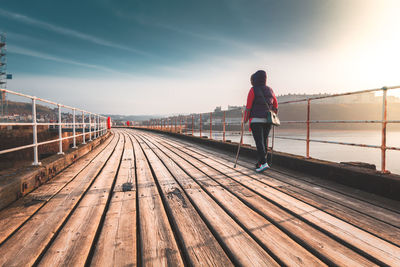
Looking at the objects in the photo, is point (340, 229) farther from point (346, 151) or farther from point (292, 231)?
point (346, 151)

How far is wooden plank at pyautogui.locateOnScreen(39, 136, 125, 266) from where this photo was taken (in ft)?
3.59

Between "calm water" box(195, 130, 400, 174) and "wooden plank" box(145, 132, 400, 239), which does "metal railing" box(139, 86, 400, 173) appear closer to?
"wooden plank" box(145, 132, 400, 239)

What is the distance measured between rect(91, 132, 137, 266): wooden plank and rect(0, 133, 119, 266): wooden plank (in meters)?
0.32

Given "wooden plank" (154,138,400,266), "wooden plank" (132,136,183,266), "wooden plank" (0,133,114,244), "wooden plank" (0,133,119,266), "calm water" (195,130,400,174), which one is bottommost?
"calm water" (195,130,400,174)

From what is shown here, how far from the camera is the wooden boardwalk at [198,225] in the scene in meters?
1.12

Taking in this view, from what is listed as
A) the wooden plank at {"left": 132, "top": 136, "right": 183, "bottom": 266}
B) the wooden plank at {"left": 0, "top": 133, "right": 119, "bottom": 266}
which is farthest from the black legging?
the wooden plank at {"left": 0, "top": 133, "right": 119, "bottom": 266}

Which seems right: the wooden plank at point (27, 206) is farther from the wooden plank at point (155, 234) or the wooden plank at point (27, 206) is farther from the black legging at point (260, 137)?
the black legging at point (260, 137)

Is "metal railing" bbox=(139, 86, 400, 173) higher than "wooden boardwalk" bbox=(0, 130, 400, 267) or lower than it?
higher

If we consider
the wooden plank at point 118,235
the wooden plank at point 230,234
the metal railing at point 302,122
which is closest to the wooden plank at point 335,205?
the metal railing at point 302,122

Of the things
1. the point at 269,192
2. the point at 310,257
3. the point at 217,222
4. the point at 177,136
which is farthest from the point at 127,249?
the point at 177,136

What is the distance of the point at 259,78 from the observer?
3100 mm

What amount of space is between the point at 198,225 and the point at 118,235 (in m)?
0.54

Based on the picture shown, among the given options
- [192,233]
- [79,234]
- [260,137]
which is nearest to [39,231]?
[79,234]

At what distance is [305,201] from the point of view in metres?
1.93
